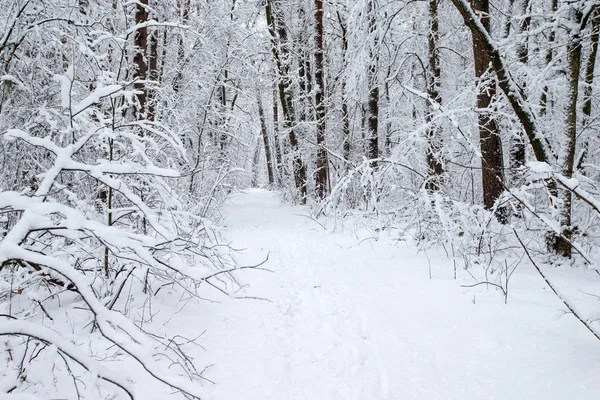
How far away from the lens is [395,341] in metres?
2.88

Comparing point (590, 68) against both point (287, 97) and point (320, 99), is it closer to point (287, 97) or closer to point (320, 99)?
point (320, 99)

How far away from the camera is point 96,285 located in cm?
304

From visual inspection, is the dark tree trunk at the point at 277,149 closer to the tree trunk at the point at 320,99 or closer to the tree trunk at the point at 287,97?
the tree trunk at the point at 287,97

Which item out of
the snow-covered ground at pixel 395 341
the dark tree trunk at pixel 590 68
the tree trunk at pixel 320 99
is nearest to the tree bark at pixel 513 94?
the dark tree trunk at pixel 590 68

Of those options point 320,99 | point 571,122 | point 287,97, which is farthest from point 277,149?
point 571,122

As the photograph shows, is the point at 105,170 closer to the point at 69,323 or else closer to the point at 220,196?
the point at 69,323

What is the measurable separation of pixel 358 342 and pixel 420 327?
61 cm

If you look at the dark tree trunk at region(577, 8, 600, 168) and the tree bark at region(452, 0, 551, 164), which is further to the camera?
the tree bark at region(452, 0, 551, 164)

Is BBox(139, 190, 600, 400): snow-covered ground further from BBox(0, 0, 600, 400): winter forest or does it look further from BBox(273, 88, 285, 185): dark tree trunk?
BBox(273, 88, 285, 185): dark tree trunk

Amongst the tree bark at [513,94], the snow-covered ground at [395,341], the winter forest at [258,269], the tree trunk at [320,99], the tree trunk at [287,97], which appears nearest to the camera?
the winter forest at [258,269]

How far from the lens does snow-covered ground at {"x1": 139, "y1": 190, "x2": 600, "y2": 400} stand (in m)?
2.24

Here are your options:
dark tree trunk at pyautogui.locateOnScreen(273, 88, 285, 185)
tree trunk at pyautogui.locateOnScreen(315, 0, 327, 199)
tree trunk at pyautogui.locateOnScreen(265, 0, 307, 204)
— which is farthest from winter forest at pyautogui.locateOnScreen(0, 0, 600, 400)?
dark tree trunk at pyautogui.locateOnScreen(273, 88, 285, 185)

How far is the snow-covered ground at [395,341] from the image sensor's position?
7.36ft

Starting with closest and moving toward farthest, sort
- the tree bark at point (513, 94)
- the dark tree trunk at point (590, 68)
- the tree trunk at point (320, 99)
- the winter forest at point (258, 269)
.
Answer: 1. the winter forest at point (258, 269)
2. the dark tree trunk at point (590, 68)
3. the tree bark at point (513, 94)
4. the tree trunk at point (320, 99)
